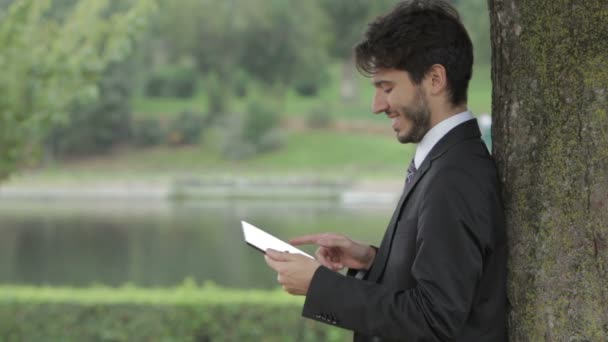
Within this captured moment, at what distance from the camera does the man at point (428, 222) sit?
5.33 ft

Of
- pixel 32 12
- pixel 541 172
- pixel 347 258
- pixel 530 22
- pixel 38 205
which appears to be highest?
pixel 32 12

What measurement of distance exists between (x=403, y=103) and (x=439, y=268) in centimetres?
35

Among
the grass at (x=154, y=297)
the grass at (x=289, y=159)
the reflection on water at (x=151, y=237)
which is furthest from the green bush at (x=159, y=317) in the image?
the grass at (x=289, y=159)

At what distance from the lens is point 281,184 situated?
111ft

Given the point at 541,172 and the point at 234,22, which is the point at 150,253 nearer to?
the point at 541,172

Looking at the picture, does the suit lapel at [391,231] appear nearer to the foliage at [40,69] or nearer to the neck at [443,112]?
the neck at [443,112]

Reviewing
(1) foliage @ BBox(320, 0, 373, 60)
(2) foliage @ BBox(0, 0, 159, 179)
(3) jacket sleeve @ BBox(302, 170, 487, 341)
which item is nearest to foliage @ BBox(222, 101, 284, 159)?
(1) foliage @ BBox(320, 0, 373, 60)

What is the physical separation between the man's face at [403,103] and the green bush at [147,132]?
41.4 m

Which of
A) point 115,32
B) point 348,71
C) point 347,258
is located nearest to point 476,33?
point 348,71

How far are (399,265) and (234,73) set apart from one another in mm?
47266

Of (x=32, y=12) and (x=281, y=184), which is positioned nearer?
(x=32, y=12)

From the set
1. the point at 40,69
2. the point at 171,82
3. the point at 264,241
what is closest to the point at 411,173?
the point at 264,241

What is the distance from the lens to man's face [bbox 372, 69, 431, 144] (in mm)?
1760

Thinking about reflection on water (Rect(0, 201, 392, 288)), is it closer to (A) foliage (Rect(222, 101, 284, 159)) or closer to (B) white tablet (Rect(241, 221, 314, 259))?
(A) foliage (Rect(222, 101, 284, 159))
